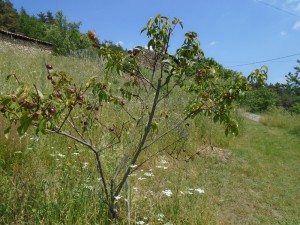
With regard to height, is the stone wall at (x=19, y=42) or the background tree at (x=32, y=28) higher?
the background tree at (x=32, y=28)

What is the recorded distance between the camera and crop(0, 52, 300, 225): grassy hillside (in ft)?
8.26

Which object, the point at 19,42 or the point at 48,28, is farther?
the point at 48,28

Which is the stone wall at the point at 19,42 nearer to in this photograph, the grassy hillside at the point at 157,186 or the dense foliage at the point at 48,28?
the dense foliage at the point at 48,28

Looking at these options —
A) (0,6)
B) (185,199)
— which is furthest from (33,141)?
(0,6)

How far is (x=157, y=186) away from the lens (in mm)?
3711

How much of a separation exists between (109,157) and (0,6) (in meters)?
45.6

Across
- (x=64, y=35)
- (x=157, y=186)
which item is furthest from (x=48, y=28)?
(x=157, y=186)

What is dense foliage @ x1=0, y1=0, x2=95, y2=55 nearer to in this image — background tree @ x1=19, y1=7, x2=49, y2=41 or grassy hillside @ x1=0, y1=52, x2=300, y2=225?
background tree @ x1=19, y1=7, x2=49, y2=41

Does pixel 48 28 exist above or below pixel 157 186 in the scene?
above

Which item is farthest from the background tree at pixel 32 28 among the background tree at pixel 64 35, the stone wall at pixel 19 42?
the stone wall at pixel 19 42

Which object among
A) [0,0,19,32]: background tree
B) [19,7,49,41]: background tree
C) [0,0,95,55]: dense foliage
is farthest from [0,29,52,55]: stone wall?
[0,0,19,32]: background tree

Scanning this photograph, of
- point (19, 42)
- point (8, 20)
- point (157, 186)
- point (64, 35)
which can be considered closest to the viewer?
point (157, 186)

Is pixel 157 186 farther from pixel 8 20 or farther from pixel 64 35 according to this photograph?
pixel 8 20

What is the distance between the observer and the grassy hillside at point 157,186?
252 centimetres
